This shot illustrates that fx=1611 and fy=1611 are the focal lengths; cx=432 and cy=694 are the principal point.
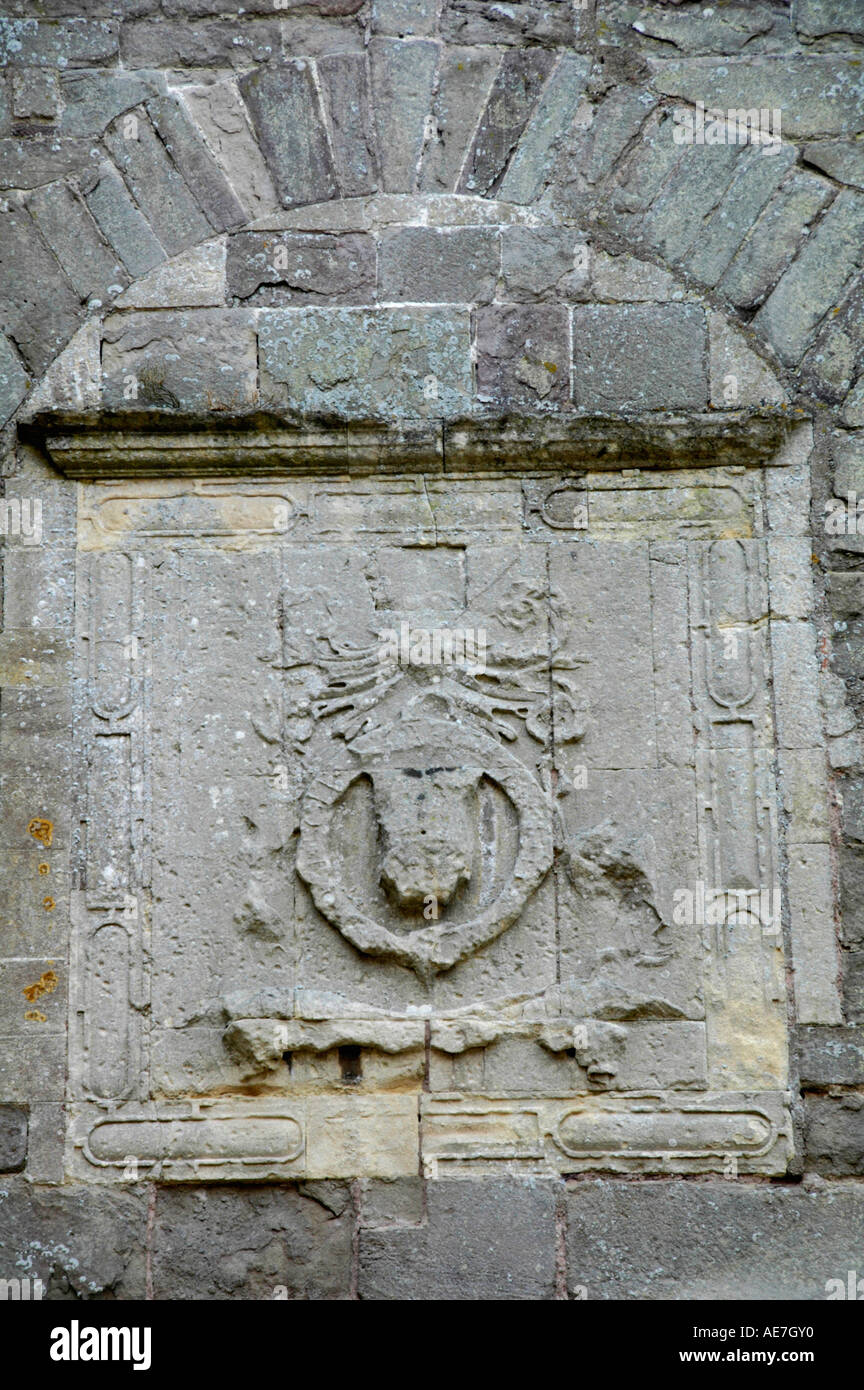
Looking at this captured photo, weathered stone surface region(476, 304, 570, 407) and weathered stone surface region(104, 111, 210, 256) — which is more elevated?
weathered stone surface region(104, 111, 210, 256)

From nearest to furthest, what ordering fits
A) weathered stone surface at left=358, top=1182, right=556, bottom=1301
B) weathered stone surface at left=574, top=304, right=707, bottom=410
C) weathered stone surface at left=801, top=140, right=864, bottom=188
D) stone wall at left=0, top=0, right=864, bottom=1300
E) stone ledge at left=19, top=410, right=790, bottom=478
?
1. weathered stone surface at left=358, top=1182, right=556, bottom=1301
2. stone wall at left=0, top=0, right=864, bottom=1300
3. stone ledge at left=19, top=410, right=790, bottom=478
4. weathered stone surface at left=574, top=304, right=707, bottom=410
5. weathered stone surface at left=801, top=140, right=864, bottom=188

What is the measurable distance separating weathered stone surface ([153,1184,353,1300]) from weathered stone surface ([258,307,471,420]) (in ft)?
7.98

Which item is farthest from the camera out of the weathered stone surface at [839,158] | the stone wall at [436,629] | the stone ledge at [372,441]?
the weathered stone surface at [839,158]

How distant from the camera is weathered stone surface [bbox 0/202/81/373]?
5.19 metres

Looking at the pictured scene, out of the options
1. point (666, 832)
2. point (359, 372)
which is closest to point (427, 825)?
point (666, 832)

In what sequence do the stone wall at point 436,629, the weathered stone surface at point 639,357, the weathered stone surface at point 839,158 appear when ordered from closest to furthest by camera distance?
1. the stone wall at point 436,629
2. the weathered stone surface at point 639,357
3. the weathered stone surface at point 839,158

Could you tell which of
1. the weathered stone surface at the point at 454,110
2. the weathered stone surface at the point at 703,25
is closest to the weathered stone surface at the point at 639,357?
the weathered stone surface at the point at 454,110

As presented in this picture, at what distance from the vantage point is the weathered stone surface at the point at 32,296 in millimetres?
5188

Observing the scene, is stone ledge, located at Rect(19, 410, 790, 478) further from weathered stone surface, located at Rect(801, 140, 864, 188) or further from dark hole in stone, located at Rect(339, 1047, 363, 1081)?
dark hole in stone, located at Rect(339, 1047, 363, 1081)

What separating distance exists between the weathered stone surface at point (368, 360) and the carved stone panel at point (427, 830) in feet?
0.87

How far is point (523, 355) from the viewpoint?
204 inches

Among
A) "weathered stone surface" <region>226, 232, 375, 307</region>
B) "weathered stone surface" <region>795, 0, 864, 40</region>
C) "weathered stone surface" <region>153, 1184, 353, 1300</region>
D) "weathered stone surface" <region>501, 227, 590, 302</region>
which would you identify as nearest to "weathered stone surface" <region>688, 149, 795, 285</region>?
"weathered stone surface" <region>501, 227, 590, 302</region>

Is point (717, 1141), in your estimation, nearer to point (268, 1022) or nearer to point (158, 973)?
point (268, 1022)

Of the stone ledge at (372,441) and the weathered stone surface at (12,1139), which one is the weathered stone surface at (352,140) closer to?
the stone ledge at (372,441)
